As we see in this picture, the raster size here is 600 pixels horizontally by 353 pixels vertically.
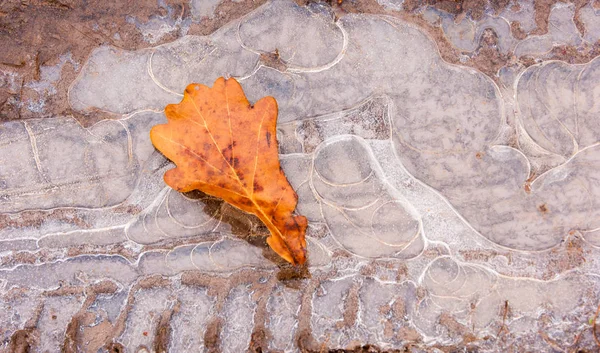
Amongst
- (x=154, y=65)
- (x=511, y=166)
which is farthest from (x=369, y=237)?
(x=154, y=65)

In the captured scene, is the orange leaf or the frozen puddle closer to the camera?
the orange leaf

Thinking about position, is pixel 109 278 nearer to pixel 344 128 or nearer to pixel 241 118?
pixel 241 118

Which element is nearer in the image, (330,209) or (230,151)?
(230,151)

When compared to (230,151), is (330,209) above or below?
below

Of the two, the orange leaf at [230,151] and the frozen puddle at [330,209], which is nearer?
the orange leaf at [230,151]
